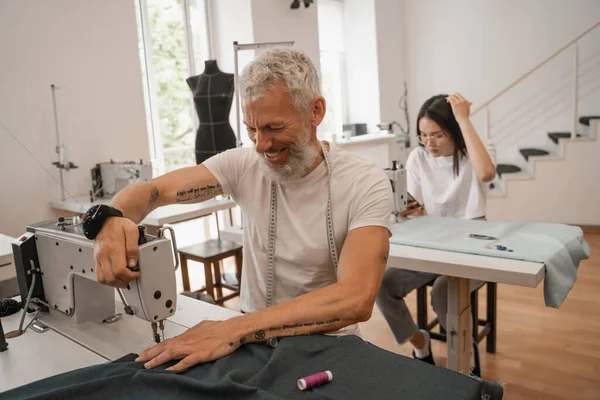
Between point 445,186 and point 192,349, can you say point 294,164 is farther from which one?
point 445,186

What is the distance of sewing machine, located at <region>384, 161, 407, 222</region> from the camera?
7.27 ft

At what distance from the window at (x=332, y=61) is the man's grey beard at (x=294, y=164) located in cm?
440

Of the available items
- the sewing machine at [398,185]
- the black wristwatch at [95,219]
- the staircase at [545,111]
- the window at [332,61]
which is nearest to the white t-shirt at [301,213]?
the black wristwatch at [95,219]

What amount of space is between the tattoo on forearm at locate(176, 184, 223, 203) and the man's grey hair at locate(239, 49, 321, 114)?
332 mm

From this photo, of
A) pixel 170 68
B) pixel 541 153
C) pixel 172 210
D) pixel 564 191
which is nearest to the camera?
pixel 172 210

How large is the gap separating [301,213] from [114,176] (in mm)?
2285

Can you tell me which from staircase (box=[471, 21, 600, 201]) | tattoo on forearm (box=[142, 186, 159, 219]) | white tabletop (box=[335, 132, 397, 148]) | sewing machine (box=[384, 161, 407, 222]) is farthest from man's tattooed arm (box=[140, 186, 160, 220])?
staircase (box=[471, 21, 600, 201])

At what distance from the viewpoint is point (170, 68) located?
176 inches

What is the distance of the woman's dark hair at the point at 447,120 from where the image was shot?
2.50m

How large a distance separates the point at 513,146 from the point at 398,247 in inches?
166

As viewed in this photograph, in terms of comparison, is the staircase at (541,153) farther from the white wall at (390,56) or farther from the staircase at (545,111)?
the white wall at (390,56)

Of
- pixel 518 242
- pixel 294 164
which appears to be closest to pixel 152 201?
pixel 294 164

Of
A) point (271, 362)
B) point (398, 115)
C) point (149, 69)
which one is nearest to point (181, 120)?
point (149, 69)

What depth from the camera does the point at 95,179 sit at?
338 centimetres
